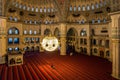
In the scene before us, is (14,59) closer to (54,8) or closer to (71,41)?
(54,8)

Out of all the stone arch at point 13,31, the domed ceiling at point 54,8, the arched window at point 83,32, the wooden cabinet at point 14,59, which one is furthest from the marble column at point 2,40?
the arched window at point 83,32

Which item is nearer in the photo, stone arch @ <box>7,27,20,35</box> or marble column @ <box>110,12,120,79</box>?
marble column @ <box>110,12,120,79</box>

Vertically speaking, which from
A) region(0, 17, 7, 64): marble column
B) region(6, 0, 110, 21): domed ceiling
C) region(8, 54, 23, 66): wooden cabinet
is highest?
region(6, 0, 110, 21): domed ceiling

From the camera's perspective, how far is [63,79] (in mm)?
9602

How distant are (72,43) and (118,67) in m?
16.2

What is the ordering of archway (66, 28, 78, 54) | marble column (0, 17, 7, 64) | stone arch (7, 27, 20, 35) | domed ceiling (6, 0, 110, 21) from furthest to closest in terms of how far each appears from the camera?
archway (66, 28, 78, 54) < stone arch (7, 27, 20, 35) < domed ceiling (6, 0, 110, 21) < marble column (0, 17, 7, 64)

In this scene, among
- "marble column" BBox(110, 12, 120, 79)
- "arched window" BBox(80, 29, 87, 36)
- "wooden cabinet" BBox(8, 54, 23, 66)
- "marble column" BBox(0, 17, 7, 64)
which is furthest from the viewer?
"arched window" BBox(80, 29, 87, 36)

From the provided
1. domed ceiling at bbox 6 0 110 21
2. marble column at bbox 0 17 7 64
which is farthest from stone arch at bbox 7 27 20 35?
marble column at bbox 0 17 7 64

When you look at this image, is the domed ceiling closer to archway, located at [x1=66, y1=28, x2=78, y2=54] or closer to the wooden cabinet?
archway, located at [x1=66, y1=28, x2=78, y2=54]

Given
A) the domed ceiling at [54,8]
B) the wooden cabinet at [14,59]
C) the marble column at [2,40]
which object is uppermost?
the domed ceiling at [54,8]

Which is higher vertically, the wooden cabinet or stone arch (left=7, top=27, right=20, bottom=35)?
stone arch (left=7, top=27, right=20, bottom=35)

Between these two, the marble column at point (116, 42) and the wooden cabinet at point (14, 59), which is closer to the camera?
the marble column at point (116, 42)

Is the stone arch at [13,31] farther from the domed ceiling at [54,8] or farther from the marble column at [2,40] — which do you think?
the marble column at [2,40]

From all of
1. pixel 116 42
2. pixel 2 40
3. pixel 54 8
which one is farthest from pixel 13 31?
pixel 116 42
